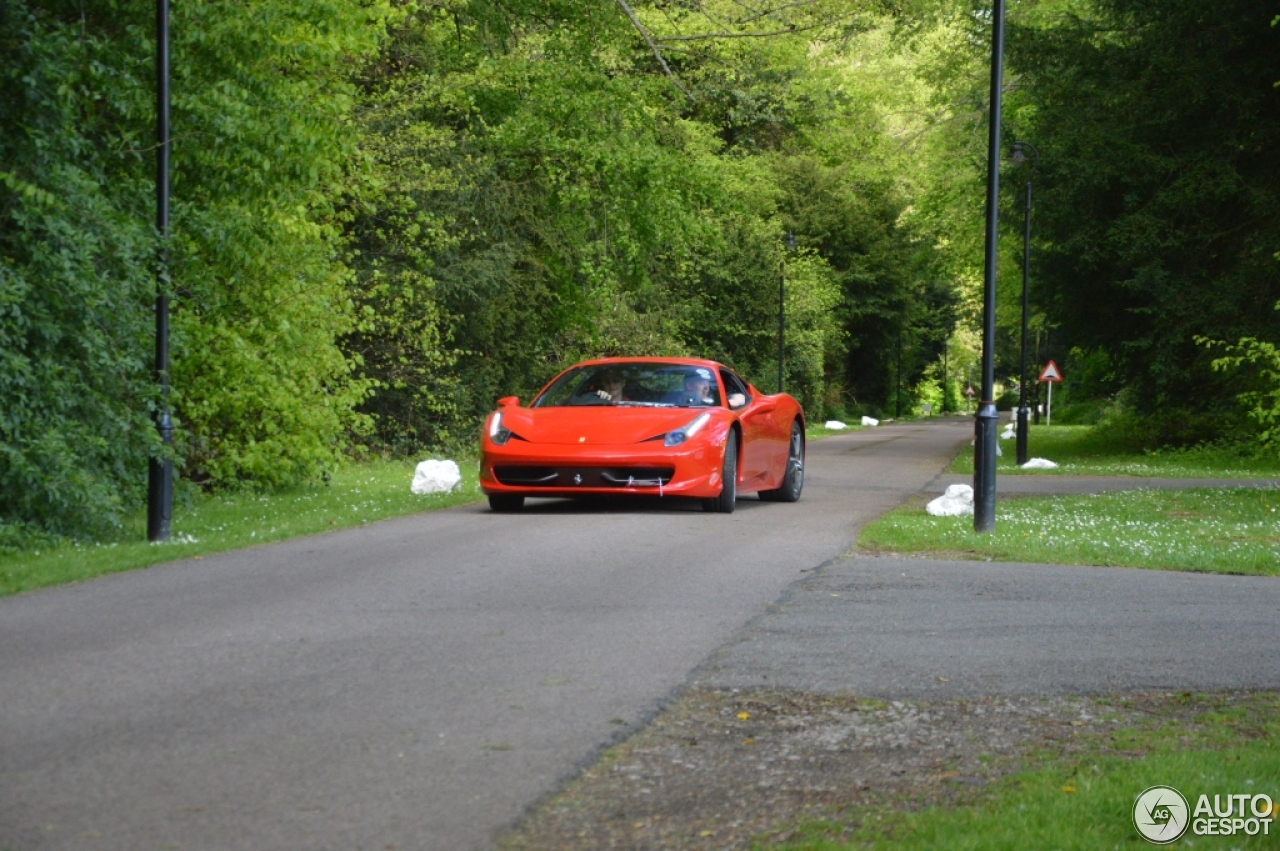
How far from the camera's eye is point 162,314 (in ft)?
41.5

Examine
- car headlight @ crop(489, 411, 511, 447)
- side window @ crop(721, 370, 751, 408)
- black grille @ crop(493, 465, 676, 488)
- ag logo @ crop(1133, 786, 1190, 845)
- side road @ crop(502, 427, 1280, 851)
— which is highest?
side window @ crop(721, 370, 751, 408)

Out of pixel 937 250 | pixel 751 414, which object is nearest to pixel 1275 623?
pixel 751 414

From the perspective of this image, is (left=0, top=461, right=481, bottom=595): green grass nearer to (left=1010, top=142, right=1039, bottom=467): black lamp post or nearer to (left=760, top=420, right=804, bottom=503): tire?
(left=760, top=420, right=804, bottom=503): tire

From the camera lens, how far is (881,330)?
72.1 m

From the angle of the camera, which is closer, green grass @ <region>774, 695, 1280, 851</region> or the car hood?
green grass @ <region>774, 695, 1280, 851</region>

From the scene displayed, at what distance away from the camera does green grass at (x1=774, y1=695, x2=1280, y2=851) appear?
461cm

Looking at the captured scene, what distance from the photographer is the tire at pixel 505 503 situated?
15.6 meters

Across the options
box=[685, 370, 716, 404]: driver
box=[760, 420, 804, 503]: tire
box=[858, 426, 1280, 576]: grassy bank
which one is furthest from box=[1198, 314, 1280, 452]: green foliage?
box=[685, 370, 716, 404]: driver

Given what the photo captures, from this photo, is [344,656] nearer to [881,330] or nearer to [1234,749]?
[1234,749]

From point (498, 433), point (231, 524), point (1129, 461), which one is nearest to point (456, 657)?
point (231, 524)

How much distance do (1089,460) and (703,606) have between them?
2573cm

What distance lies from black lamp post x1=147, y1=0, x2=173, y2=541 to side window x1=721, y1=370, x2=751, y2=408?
5.86 meters

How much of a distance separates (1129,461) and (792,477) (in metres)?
16.7

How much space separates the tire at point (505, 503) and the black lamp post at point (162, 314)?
376 centimetres
